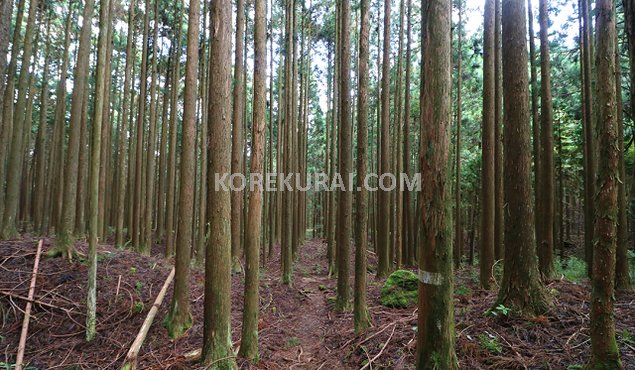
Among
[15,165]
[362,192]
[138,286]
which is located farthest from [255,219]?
[15,165]

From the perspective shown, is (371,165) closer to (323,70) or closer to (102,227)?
(323,70)

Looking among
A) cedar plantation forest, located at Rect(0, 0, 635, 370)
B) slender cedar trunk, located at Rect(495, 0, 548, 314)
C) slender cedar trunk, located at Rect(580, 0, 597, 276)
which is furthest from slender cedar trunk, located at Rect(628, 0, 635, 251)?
slender cedar trunk, located at Rect(580, 0, 597, 276)

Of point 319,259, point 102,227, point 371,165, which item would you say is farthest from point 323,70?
point 102,227

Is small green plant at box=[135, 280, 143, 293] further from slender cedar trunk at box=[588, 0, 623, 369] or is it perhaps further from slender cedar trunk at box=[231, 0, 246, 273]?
slender cedar trunk at box=[588, 0, 623, 369]

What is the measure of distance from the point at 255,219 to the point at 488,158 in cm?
454

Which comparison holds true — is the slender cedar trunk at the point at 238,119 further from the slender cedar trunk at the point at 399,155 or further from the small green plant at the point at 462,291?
the slender cedar trunk at the point at 399,155

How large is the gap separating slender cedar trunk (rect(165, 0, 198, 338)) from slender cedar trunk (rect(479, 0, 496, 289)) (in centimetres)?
537

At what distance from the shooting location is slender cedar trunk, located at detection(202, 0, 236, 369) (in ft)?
15.0

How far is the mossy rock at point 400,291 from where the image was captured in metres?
7.52

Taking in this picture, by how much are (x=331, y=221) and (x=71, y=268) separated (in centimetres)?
758

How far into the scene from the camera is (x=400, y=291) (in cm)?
781

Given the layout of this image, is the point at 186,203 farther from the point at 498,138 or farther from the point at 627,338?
the point at 498,138

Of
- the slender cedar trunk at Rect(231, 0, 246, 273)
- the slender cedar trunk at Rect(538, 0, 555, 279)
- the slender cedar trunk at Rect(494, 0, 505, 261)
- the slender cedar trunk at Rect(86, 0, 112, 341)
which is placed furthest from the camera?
the slender cedar trunk at Rect(494, 0, 505, 261)

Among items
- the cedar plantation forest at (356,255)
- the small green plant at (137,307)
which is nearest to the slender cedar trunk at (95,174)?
the cedar plantation forest at (356,255)
